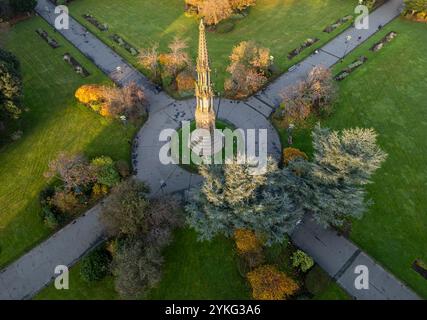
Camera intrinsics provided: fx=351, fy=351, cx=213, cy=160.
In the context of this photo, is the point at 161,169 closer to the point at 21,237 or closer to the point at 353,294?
the point at 21,237

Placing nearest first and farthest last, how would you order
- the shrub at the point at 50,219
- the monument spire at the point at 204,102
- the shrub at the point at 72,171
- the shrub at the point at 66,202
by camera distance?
1. the monument spire at the point at 204,102
2. the shrub at the point at 50,219
3. the shrub at the point at 66,202
4. the shrub at the point at 72,171

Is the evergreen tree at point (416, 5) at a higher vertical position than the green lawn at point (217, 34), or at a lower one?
higher

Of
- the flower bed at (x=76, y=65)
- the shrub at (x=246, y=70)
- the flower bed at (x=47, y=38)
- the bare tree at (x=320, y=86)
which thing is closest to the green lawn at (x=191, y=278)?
the bare tree at (x=320, y=86)

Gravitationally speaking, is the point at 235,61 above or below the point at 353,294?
above

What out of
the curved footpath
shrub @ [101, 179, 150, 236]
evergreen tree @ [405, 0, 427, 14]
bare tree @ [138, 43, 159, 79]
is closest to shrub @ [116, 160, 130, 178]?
the curved footpath

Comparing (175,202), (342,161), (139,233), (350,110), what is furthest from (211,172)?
(350,110)

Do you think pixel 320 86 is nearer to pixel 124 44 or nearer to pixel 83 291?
pixel 124 44

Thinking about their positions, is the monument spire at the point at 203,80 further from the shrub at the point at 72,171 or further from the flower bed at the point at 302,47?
the flower bed at the point at 302,47

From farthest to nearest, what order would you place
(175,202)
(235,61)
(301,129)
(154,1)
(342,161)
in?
(154,1) → (235,61) → (301,129) → (175,202) → (342,161)
